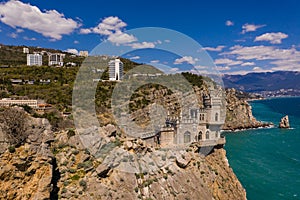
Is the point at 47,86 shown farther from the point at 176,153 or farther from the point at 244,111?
the point at 244,111

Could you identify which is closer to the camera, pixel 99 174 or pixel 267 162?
pixel 99 174

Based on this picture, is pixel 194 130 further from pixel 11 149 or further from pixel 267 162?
pixel 267 162

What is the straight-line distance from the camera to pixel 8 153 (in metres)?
7.74

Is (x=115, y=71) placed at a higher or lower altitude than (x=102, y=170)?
higher

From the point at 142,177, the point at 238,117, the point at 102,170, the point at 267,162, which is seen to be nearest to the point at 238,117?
the point at 238,117

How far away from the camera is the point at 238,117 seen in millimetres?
62562

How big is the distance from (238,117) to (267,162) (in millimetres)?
30568

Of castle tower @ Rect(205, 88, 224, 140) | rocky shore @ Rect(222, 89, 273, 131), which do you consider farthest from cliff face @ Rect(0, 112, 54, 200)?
rocky shore @ Rect(222, 89, 273, 131)

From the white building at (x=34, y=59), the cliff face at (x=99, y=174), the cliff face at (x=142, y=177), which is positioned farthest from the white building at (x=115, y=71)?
the cliff face at (x=142, y=177)

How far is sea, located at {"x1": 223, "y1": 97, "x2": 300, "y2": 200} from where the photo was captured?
24.3 metres

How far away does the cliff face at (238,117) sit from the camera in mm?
59969

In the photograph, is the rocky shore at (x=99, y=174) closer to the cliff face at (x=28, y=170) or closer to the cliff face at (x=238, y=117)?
the cliff face at (x=28, y=170)

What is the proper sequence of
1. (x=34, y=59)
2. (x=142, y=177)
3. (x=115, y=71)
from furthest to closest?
(x=34, y=59), (x=115, y=71), (x=142, y=177)

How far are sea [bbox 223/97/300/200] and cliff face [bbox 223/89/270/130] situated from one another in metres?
5.42
